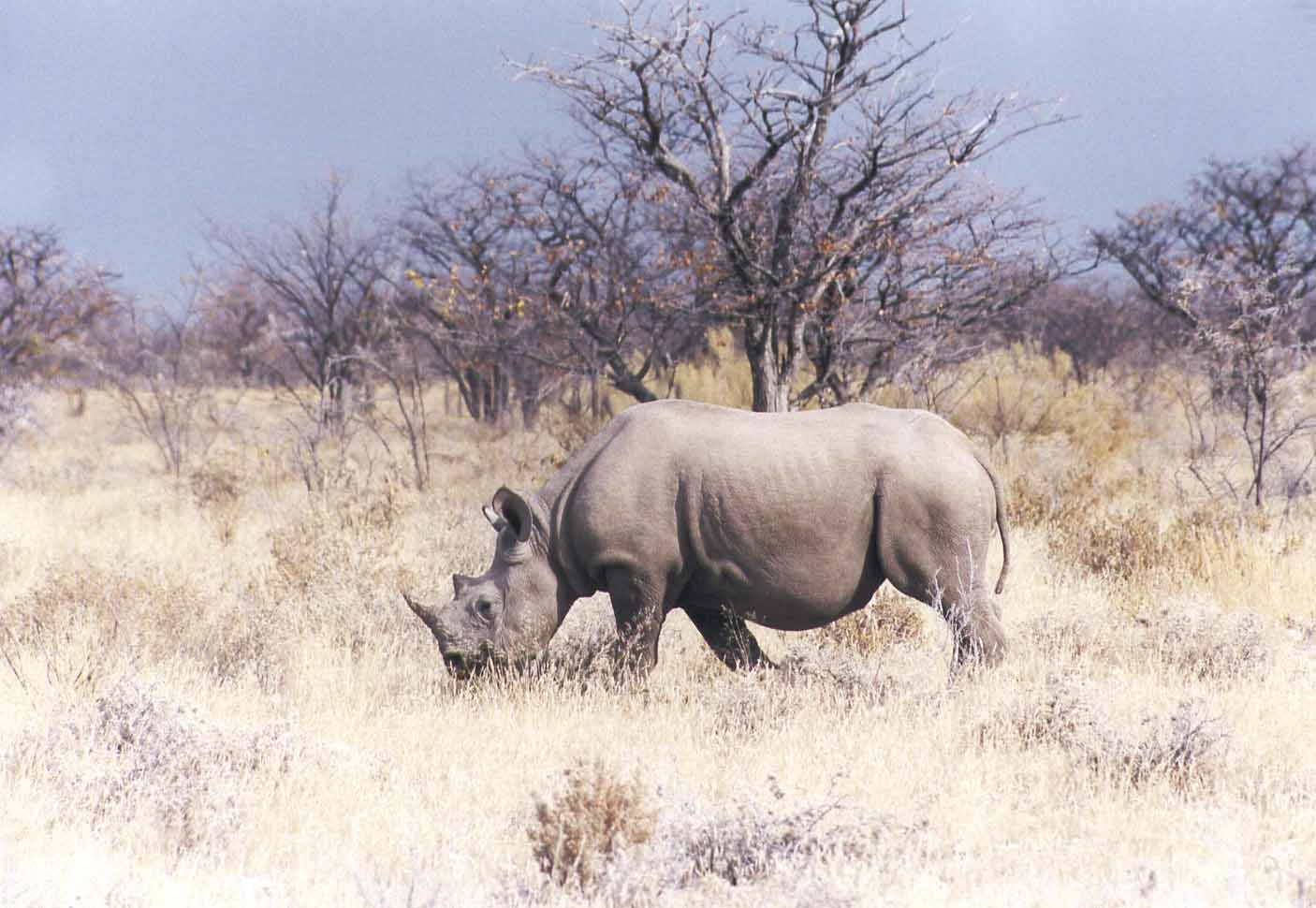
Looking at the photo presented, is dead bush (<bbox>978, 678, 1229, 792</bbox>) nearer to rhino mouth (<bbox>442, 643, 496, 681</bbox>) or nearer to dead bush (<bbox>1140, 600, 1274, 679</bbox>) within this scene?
dead bush (<bbox>1140, 600, 1274, 679</bbox>)

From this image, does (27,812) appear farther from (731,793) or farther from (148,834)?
(731,793)

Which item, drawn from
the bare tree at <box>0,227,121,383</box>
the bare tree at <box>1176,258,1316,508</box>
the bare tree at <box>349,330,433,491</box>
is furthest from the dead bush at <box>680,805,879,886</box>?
the bare tree at <box>0,227,121,383</box>

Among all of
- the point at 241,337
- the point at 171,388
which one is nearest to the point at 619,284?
the point at 171,388

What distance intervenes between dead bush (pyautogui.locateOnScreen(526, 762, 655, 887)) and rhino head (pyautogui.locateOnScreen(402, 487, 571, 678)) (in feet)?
6.44

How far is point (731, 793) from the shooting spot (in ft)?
13.6

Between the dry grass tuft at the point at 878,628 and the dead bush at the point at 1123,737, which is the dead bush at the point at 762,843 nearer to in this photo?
the dead bush at the point at 1123,737

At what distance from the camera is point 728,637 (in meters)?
6.17

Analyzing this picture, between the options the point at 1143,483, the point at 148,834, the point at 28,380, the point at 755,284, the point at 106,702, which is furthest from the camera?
the point at 28,380

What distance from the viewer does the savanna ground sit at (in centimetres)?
A: 358

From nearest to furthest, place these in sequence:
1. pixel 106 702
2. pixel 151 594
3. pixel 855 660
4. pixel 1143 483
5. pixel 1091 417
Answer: pixel 106 702 < pixel 855 660 < pixel 151 594 < pixel 1143 483 < pixel 1091 417

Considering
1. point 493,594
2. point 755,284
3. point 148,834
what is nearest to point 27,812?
point 148,834

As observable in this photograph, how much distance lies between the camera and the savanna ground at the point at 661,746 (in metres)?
3.58

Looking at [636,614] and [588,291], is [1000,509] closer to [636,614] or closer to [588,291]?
[636,614]

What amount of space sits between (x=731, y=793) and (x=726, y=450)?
185 centimetres
